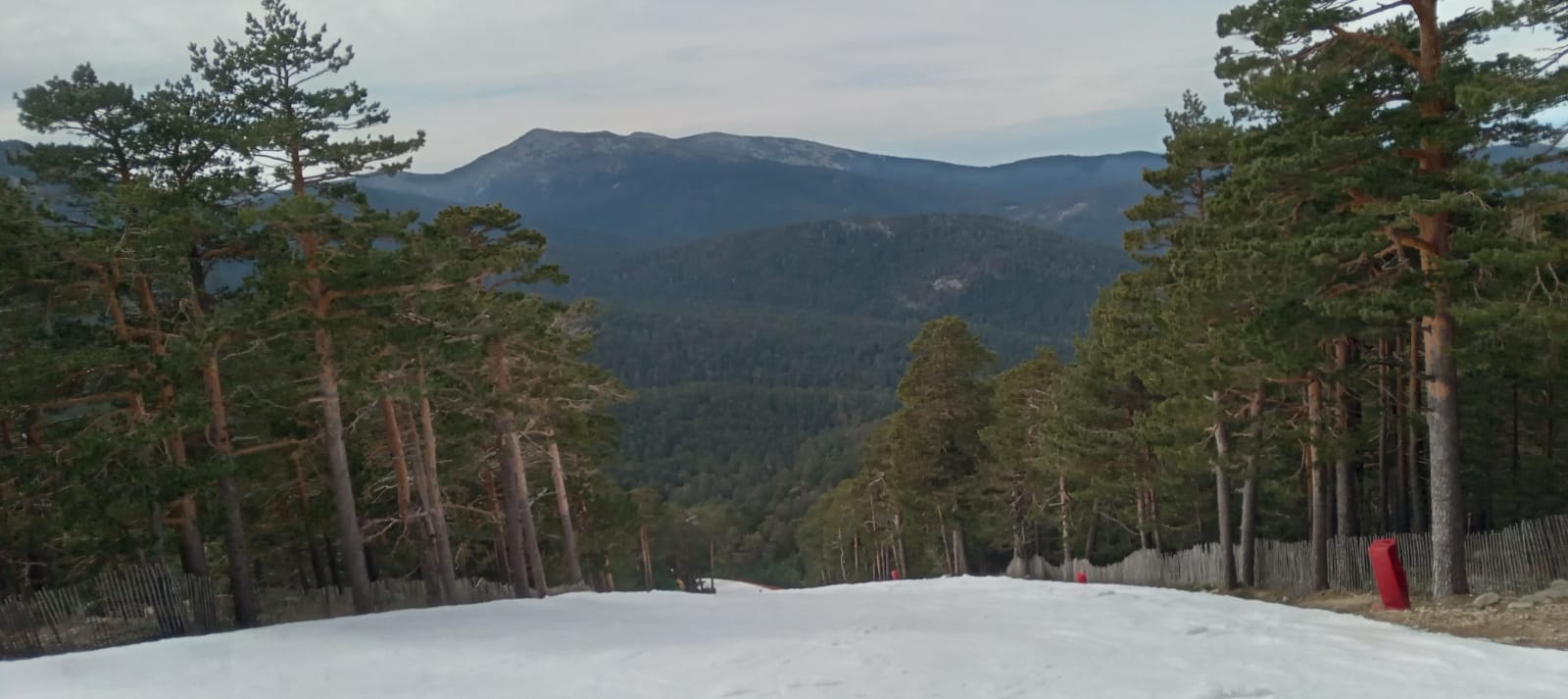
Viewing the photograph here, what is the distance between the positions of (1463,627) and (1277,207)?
6.50 metres

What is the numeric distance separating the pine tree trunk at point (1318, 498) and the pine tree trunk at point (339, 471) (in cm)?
1695

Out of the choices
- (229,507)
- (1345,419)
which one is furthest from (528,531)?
(1345,419)

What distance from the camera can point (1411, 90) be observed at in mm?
14711

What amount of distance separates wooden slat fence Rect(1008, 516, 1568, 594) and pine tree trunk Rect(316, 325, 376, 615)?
17.0 meters

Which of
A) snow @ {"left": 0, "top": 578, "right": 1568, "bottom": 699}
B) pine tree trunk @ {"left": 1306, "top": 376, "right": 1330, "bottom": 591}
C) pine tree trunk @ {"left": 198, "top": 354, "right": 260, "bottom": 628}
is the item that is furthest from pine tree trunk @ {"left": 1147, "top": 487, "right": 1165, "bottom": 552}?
pine tree trunk @ {"left": 198, "top": 354, "right": 260, "bottom": 628}

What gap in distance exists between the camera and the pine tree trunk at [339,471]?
17.0 metres

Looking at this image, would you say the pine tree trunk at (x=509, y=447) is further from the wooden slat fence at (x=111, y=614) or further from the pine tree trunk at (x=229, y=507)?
the wooden slat fence at (x=111, y=614)

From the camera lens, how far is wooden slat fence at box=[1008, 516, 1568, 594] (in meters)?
17.3

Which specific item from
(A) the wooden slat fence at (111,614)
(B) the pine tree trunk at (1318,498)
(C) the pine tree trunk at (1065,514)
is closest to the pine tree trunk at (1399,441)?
(B) the pine tree trunk at (1318,498)

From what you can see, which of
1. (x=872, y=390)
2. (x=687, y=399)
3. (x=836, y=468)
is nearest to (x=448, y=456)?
(x=836, y=468)

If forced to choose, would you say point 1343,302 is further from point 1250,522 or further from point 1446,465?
point 1250,522

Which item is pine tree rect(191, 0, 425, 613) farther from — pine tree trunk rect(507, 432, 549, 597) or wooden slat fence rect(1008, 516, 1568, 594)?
wooden slat fence rect(1008, 516, 1568, 594)

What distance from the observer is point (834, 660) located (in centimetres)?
974

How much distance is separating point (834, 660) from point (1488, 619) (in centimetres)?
818
